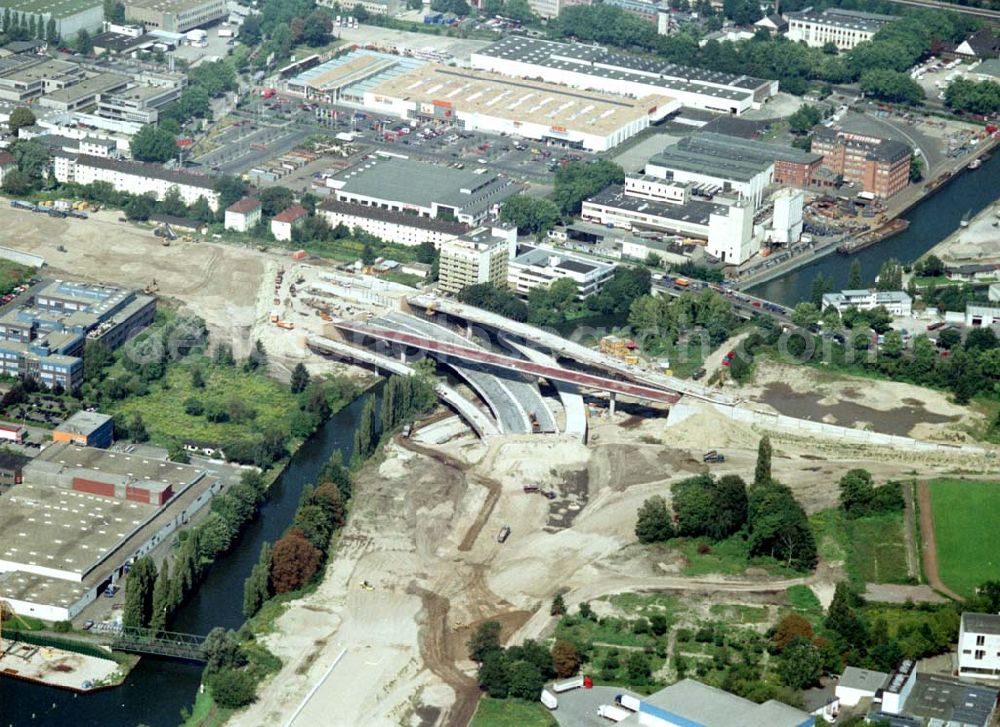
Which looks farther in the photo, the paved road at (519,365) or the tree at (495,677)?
the paved road at (519,365)

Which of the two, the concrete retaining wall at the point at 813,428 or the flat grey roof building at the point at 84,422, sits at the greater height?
the concrete retaining wall at the point at 813,428

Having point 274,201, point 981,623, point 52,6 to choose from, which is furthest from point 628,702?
point 52,6

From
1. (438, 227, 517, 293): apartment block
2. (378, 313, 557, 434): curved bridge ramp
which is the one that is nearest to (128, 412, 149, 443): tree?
(378, 313, 557, 434): curved bridge ramp

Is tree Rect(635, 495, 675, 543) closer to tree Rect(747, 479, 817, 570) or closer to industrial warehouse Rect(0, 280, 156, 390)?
tree Rect(747, 479, 817, 570)

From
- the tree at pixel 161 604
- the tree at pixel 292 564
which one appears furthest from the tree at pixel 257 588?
the tree at pixel 161 604

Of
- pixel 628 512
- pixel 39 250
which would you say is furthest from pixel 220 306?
pixel 628 512

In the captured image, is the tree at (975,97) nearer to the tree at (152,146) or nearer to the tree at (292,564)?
the tree at (152,146)
